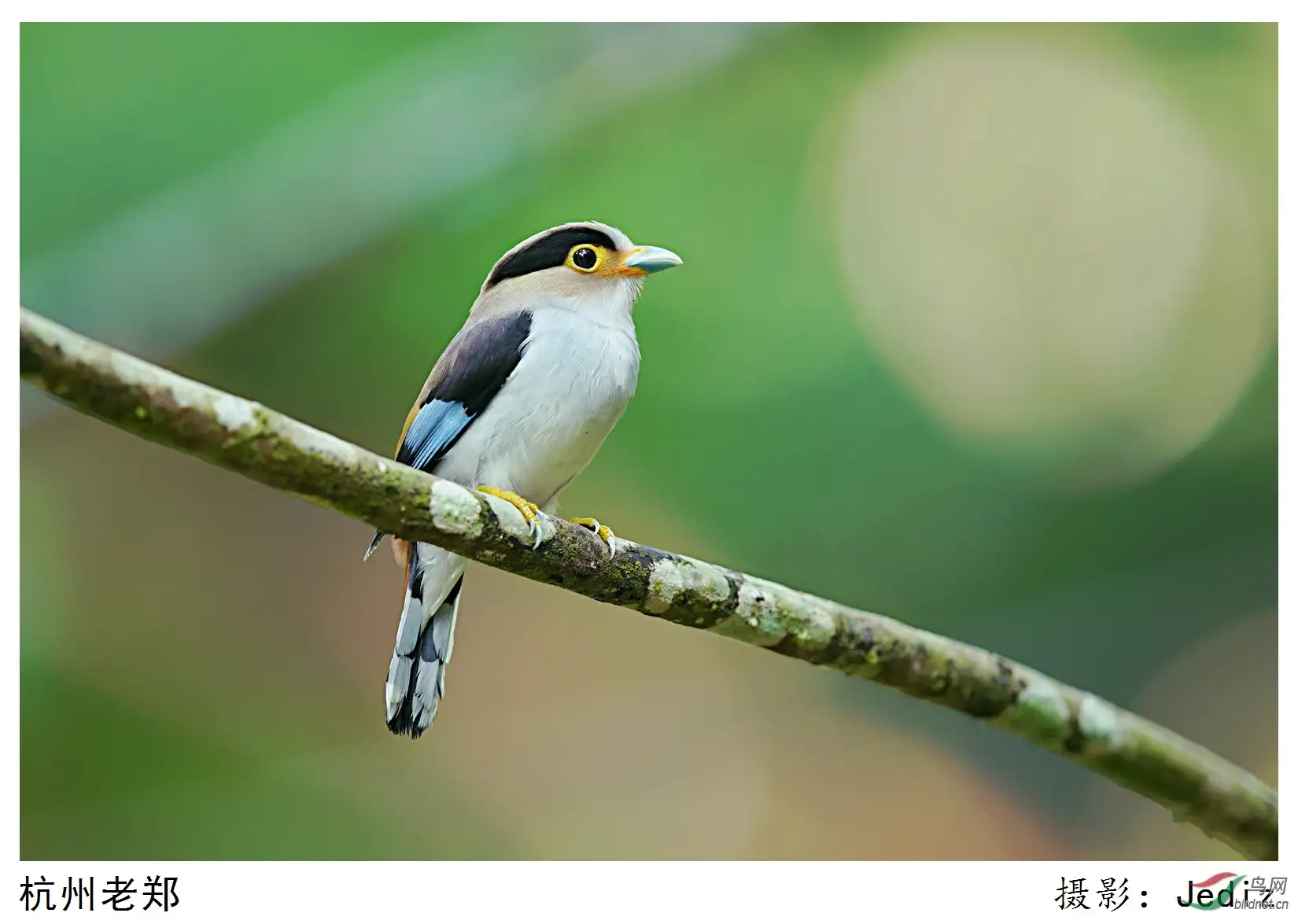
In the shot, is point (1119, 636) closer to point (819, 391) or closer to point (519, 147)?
point (819, 391)

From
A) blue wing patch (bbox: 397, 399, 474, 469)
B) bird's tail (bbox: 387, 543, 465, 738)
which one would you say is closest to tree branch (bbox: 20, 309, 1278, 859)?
blue wing patch (bbox: 397, 399, 474, 469)

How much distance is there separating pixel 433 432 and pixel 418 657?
0.48 metres

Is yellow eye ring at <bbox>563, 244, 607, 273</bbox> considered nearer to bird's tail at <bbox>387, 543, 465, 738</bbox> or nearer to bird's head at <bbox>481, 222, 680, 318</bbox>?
bird's head at <bbox>481, 222, 680, 318</bbox>

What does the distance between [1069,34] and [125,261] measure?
8.23 ft

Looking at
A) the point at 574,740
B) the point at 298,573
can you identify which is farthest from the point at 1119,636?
the point at 298,573

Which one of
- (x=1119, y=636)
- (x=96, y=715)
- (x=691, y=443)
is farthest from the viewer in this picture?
(x=691, y=443)

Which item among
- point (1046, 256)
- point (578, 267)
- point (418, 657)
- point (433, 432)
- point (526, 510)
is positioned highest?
point (1046, 256)

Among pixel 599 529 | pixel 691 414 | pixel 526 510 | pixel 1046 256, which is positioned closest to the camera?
pixel 526 510

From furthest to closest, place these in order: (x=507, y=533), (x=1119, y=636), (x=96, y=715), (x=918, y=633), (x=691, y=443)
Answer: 1. (x=691, y=443)
2. (x=1119, y=636)
3. (x=96, y=715)
4. (x=918, y=633)
5. (x=507, y=533)

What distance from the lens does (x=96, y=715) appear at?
9.00ft

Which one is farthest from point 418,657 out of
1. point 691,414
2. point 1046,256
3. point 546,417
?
point 1046,256

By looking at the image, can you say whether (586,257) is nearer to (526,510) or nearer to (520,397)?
(520,397)

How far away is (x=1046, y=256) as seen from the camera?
3482 millimetres

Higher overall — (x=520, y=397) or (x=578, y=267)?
(x=578, y=267)
